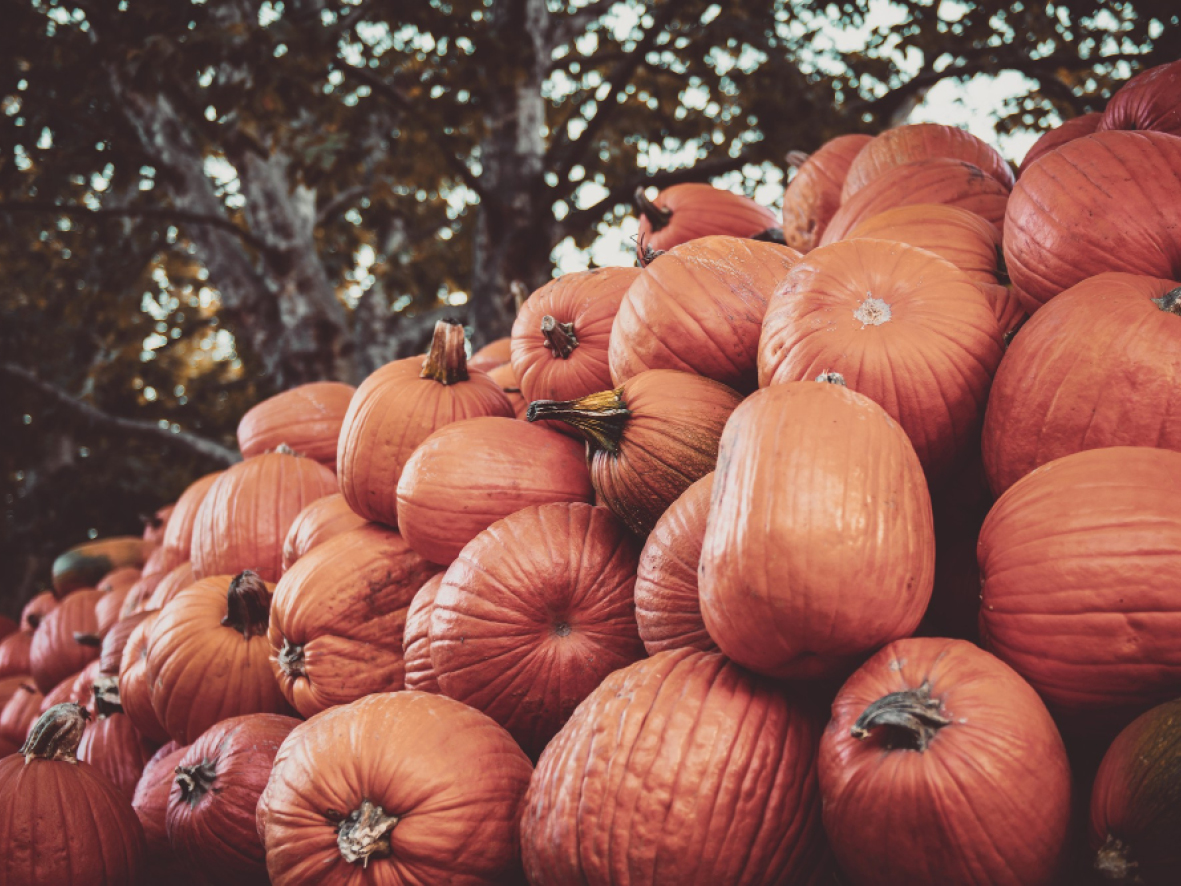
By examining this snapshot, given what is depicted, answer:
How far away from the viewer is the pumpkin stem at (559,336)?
2.15 m

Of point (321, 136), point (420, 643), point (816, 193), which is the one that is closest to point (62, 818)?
point (420, 643)

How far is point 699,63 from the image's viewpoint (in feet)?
22.6

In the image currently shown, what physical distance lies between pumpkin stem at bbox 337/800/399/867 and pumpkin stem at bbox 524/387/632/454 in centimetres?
82

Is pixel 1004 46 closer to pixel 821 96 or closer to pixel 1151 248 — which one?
pixel 821 96

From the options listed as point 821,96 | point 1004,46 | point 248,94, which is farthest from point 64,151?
point 1004,46

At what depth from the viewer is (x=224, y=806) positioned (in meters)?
1.89

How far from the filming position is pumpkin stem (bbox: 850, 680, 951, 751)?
1.04m

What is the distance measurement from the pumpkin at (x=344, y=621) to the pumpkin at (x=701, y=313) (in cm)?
84

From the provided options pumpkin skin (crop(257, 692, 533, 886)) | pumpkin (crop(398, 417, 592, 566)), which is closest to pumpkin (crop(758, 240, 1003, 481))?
pumpkin (crop(398, 417, 592, 566))

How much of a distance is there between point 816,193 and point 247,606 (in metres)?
2.28

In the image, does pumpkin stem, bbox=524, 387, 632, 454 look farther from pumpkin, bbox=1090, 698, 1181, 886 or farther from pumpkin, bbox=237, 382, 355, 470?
pumpkin, bbox=237, 382, 355, 470

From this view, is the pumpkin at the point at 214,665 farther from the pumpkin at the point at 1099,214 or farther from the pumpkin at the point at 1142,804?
the pumpkin at the point at 1099,214

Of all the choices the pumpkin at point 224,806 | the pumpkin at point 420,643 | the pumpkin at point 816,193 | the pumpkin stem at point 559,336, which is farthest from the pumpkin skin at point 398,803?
the pumpkin at point 816,193

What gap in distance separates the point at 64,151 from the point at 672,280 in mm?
6256
